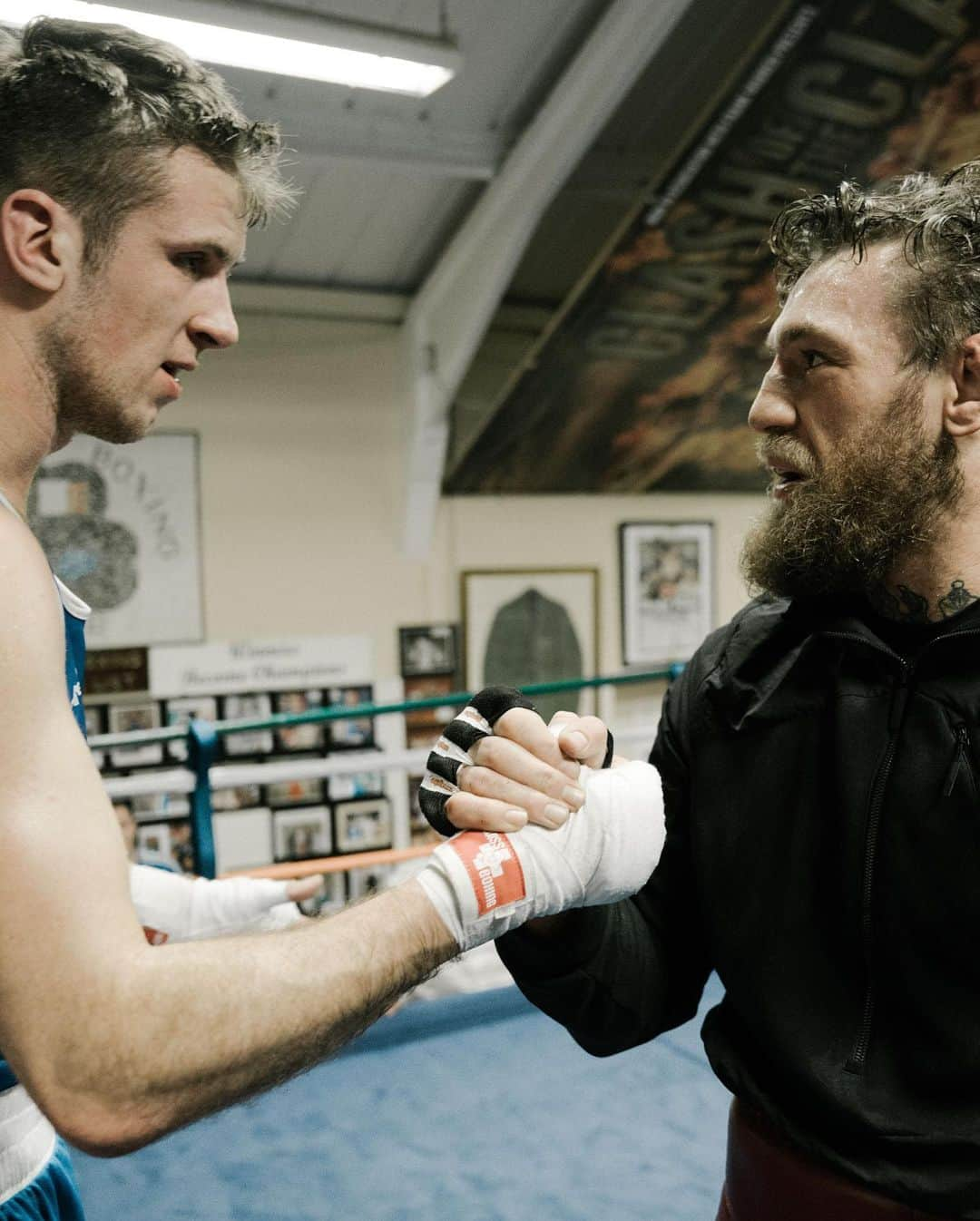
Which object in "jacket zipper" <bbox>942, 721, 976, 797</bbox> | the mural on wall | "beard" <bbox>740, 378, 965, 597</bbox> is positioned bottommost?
"jacket zipper" <bbox>942, 721, 976, 797</bbox>

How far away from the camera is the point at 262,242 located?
4.83 m

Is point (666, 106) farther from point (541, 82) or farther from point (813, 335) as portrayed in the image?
point (813, 335)

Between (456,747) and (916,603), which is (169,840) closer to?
(456,747)

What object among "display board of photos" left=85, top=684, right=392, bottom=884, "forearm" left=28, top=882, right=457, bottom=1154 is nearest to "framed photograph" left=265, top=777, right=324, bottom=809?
"display board of photos" left=85, top=684, right=392, bottom=884

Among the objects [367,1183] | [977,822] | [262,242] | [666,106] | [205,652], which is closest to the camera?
[977,822]

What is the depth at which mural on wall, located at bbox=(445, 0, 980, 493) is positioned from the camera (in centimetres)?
384

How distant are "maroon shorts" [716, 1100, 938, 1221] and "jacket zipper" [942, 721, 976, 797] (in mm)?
396

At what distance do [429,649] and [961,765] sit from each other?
15.7ft

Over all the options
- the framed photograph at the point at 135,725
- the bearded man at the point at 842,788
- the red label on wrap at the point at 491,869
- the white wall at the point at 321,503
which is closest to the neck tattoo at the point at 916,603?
the bearded man at the point at 842,788

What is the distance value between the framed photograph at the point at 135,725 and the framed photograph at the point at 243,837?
472mm

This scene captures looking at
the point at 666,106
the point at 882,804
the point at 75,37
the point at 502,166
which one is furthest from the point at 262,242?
Answer: the point at 882,804

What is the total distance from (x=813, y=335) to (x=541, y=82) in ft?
11.8

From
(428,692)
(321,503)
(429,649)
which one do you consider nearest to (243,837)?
(428,692)

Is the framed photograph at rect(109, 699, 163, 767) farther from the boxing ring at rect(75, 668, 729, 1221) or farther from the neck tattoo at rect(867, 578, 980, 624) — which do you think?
the neck tattoo at rect(867, 578, 980, 624)
